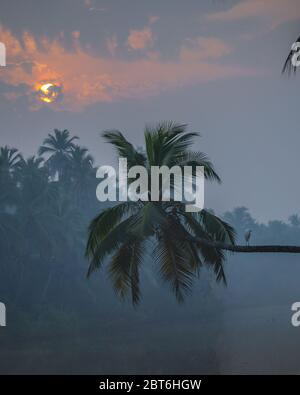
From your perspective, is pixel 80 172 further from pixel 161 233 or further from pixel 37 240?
pixel 161 233

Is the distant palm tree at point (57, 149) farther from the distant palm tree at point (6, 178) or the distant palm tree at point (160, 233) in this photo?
the distant palm tree at point (160, 233)

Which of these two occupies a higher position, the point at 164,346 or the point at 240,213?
the point at 240,213

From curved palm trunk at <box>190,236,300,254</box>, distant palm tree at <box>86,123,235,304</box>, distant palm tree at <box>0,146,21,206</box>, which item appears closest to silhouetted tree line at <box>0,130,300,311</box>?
distant palm tree at <box>0,146,21,206</box>

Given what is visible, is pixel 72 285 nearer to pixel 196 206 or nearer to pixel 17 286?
pixel 17 286

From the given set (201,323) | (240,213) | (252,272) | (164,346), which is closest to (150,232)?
(164,346)

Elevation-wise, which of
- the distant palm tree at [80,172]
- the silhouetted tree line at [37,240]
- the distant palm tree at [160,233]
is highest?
the distant palm tree at [80,172]

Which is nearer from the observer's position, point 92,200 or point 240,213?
point 92,200

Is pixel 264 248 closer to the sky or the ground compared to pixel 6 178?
closer to the ground

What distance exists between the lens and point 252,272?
92.5 metres

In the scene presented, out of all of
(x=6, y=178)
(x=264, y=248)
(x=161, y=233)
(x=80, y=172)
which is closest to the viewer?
(x=264, y=248)

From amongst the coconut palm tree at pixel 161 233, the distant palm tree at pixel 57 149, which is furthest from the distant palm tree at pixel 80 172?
the coconut palm tree at pixel 161 233

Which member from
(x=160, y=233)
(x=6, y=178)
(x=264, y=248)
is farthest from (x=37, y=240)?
(x=264, y=248)
